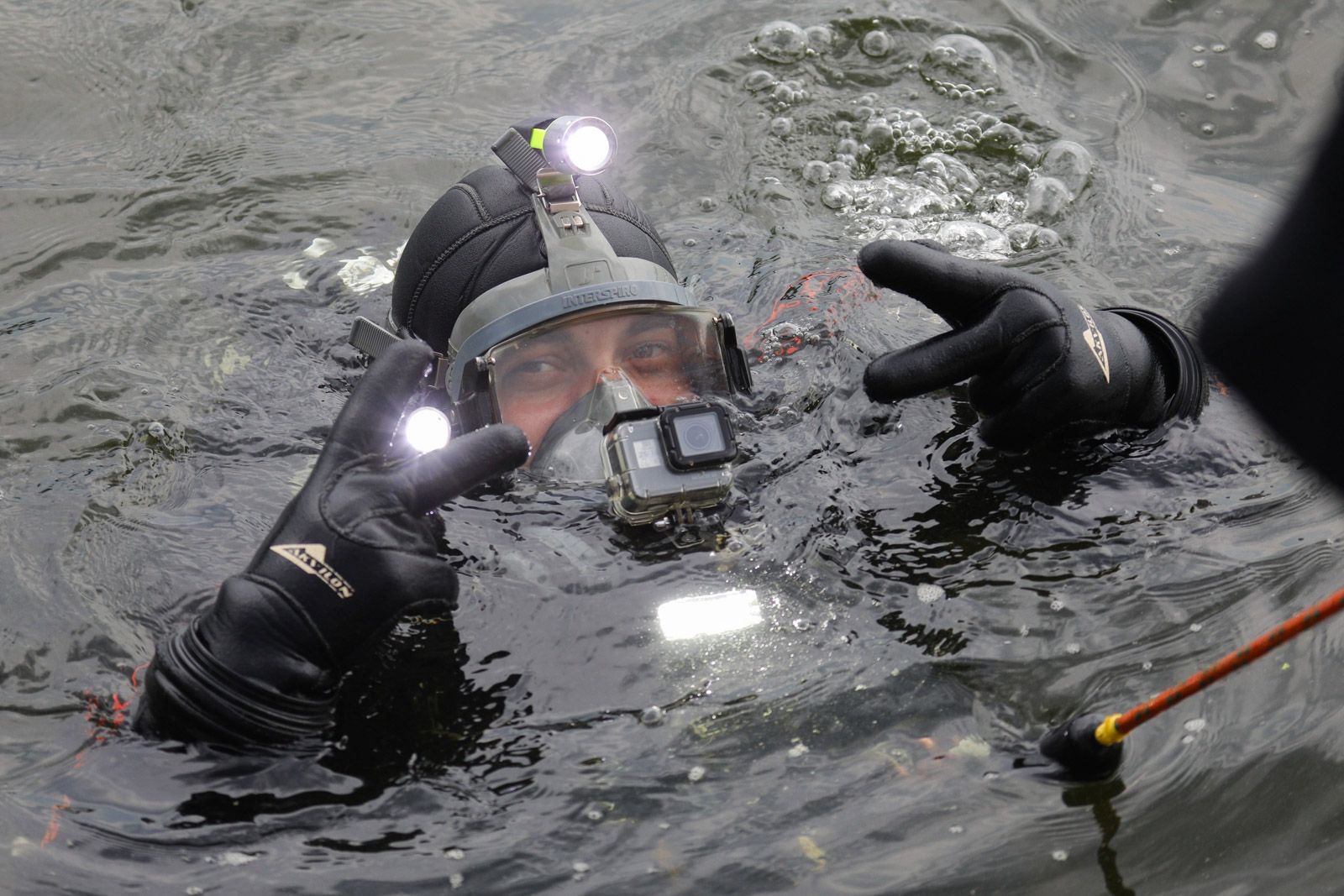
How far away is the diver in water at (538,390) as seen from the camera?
2590 mm

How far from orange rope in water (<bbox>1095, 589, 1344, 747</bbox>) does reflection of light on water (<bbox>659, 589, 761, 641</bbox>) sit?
34.4 inches

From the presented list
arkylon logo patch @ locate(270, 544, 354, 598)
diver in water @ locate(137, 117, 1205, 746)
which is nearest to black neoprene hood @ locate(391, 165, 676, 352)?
diver in water @ locate(137, 117, 1205, 746)

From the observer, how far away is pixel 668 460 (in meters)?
2.91

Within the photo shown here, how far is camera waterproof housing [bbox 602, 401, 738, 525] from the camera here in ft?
9.50

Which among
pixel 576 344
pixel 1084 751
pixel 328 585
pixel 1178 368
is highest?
pixel 576 344

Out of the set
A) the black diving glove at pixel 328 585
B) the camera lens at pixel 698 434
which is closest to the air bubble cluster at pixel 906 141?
the camera lens at pixel 698 434

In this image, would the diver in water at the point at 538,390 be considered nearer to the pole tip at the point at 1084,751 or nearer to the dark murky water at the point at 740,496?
the dark murky water at the point at 740,496

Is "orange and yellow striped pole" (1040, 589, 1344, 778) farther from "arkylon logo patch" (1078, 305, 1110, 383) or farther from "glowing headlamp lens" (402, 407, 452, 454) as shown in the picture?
"glowing headlamp lens" (402, 407, 452, 454)

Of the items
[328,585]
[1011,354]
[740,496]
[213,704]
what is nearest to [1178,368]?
[1011,354]

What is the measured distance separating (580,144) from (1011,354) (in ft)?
4.48

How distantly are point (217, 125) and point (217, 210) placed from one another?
0.58 meters

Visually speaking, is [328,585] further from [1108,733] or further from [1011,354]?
[1011,354]

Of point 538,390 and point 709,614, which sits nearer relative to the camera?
point 709,614

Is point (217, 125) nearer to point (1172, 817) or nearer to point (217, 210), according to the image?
point (217, 210)
